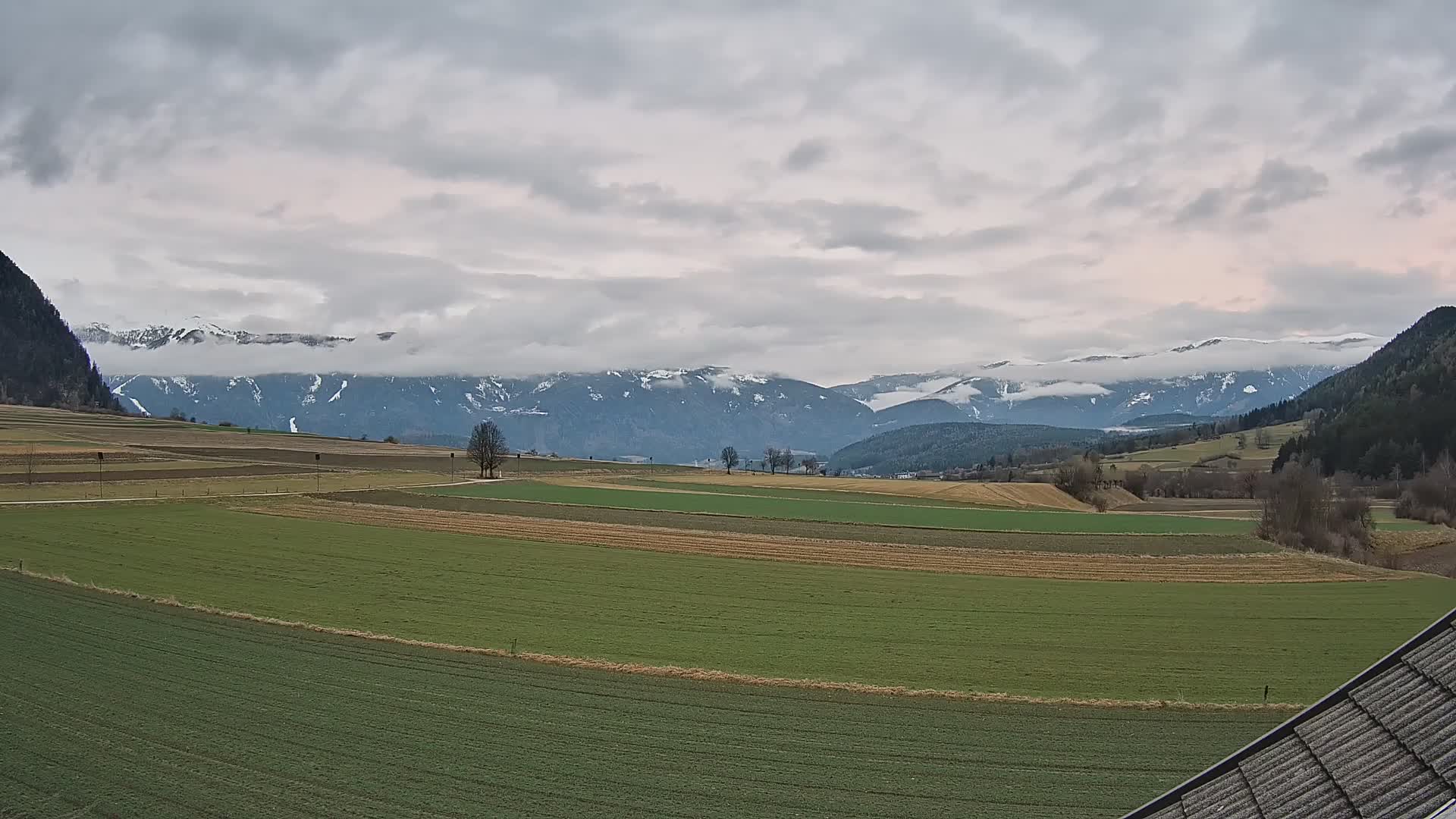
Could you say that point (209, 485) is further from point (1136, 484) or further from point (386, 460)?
point (1136, 484)

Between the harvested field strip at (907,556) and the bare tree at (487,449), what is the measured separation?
58.8 meters

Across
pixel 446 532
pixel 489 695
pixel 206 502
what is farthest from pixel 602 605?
pixel 206 502

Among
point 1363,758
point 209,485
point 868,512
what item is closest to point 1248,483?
point 868,512

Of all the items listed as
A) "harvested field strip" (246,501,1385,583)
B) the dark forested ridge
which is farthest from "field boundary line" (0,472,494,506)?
the dark forested ridge

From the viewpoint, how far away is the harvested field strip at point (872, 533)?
213 feet

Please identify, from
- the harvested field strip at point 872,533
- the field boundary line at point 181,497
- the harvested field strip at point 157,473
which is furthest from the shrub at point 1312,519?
the harvested field strip at point 157,473

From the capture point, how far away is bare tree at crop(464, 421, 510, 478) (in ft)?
433

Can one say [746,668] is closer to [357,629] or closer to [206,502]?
[357,629]

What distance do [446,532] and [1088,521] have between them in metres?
57.4

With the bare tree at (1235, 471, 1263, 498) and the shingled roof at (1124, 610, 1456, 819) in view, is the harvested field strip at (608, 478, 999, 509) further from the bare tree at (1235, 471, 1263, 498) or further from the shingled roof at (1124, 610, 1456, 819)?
the shingled roof at (1124, 610, 1456, 819)

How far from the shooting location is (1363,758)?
7.27 meters

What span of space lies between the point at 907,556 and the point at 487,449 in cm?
8768

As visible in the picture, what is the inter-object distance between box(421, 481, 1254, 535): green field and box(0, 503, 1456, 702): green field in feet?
97.1

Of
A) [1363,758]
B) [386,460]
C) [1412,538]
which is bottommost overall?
[1412,538]
